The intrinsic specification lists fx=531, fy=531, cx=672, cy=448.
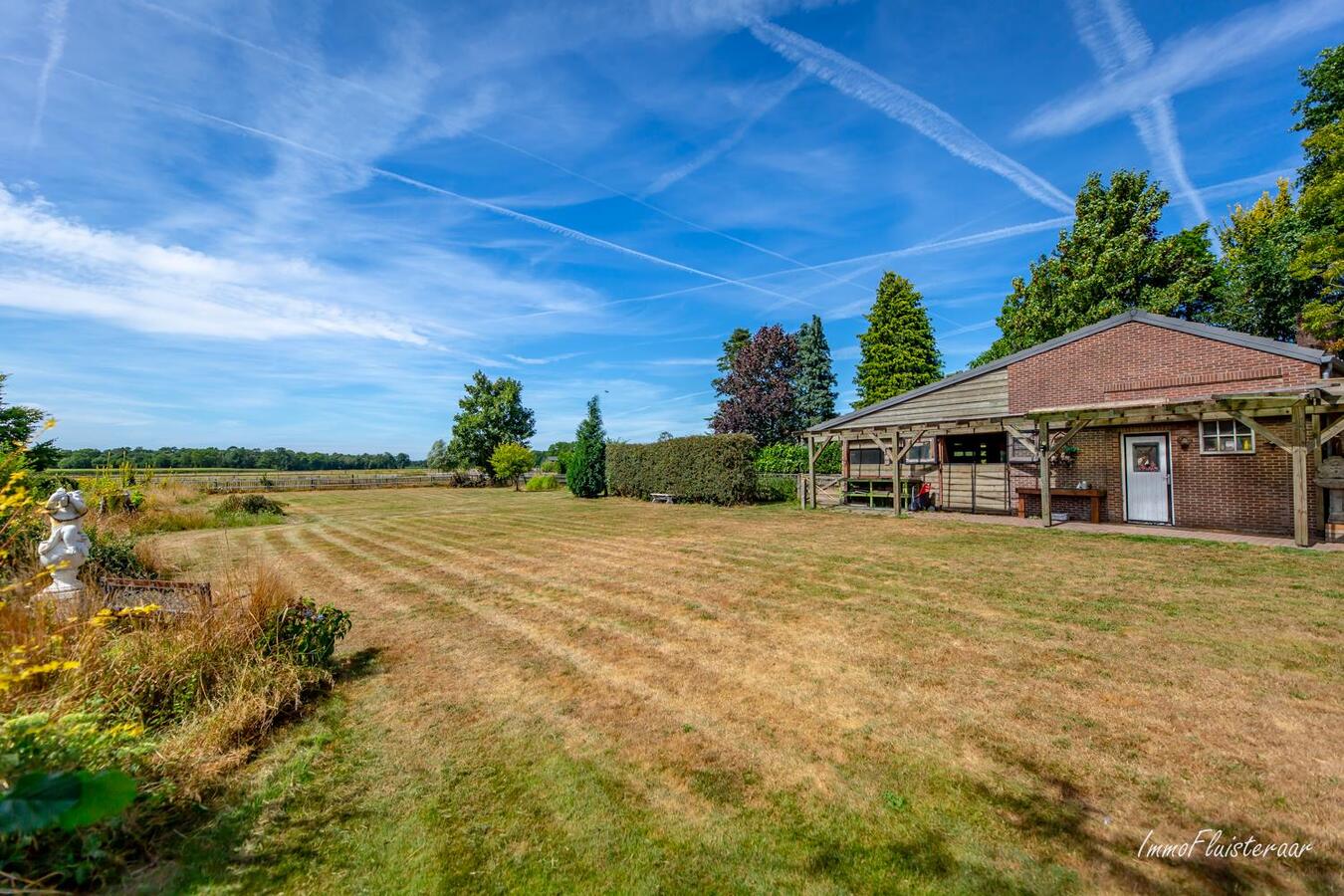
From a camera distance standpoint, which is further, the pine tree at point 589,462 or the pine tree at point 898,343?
the pine tree at point 898,343

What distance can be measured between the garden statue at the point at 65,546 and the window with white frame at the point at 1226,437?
18.4 m

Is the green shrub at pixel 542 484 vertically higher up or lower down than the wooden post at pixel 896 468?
lower down

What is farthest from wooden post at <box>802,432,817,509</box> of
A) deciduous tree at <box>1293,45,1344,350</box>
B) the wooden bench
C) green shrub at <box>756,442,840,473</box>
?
deciduous tree at <box>1293,45,1344,350</box>

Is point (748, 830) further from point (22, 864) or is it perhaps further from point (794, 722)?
point (22, 864)

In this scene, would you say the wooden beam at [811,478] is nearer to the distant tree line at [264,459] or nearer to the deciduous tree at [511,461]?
the deciduous tree at [511,461]

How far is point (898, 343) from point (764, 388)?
30.6 feet

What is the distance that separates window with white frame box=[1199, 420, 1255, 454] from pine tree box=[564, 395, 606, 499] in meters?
22.2

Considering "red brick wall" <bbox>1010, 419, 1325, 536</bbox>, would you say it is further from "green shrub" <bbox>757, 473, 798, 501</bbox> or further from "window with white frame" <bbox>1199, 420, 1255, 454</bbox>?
"green shrub" <bbox>757, 473, 798, 501</bbox>

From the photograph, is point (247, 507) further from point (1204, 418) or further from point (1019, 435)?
point (1204, 418)

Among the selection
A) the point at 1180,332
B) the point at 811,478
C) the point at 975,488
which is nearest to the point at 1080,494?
the point at 975,488

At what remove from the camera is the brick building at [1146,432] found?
34.5ft

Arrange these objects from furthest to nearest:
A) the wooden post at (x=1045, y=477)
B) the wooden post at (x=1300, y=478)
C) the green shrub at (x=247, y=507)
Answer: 1. the green shrub at (x=247, y=507)
2. the wooden post at (x=1045, y=477)
3. the wooden post at (x=1300, y=478)

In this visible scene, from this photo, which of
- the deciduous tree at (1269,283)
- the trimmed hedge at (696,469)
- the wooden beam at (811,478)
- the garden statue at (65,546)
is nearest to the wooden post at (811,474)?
the wooden beam at (811,478)

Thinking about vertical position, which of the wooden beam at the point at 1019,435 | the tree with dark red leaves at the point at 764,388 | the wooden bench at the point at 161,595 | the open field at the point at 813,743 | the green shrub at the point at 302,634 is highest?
the tree with dark red leaves at the point at 764,388
